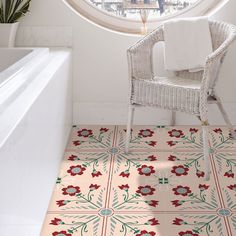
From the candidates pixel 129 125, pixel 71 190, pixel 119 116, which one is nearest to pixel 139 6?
pixel 119 116

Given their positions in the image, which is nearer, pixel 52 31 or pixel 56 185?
pixel 56 185

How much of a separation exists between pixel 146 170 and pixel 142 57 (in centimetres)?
66

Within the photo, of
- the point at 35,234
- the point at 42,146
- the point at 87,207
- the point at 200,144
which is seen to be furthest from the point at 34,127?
the point at 200,144

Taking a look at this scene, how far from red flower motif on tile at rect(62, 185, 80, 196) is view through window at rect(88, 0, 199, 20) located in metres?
1.43

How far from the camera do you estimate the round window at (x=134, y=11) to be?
347 cm

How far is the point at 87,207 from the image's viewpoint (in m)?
2.41

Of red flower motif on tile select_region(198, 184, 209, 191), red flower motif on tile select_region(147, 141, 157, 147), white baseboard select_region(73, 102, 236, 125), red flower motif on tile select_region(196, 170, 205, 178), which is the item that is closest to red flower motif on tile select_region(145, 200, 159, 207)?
red flower motif on tile select_region(198, 184, 209, 191)

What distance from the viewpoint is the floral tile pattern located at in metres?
2.24

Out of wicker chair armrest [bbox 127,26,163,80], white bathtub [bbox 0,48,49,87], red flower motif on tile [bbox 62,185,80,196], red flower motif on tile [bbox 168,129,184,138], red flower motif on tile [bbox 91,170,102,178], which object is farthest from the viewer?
red flower motif on tile [bbox 168,129,184,138]

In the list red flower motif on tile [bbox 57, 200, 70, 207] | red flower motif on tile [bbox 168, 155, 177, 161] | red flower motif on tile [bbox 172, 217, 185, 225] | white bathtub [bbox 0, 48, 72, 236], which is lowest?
red flower motif on tile [bbox 57, 200, 70, 207]

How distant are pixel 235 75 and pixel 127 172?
1.13m

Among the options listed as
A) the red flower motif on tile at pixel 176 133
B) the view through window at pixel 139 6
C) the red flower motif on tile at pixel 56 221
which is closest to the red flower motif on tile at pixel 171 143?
the red flower motif on tile at pixel 176 133

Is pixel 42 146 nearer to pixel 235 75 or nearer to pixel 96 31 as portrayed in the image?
pixel 96 31

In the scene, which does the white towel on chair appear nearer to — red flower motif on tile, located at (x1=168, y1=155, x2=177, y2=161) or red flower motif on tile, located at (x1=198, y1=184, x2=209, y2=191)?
red flower motif on tile, located at (x1=168, y1=155, x2=177, y2=161)
